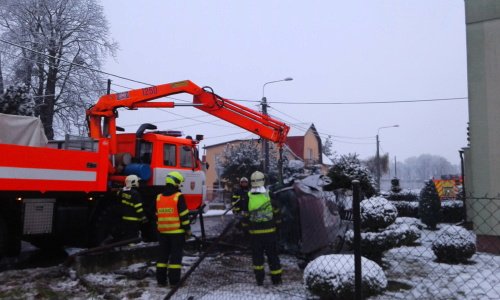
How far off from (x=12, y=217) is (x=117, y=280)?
8.40ft

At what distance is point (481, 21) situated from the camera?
10156 millimetres

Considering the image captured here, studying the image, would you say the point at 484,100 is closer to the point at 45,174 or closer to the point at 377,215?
the point at 377,215

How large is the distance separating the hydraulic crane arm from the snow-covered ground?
3.67 meters

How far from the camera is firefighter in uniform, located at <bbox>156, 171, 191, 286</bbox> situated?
7.09 meters

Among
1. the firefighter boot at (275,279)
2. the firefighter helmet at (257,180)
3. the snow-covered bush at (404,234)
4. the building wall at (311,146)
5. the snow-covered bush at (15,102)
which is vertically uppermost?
the building wall at (311,146)

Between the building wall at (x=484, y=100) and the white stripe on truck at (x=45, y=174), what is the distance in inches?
323

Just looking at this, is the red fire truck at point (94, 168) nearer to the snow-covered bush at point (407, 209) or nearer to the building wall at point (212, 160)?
the snow-covered bush at point (407, 209)

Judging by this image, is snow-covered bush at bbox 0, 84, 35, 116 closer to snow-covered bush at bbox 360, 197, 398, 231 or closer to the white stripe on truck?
the white stripe on truck

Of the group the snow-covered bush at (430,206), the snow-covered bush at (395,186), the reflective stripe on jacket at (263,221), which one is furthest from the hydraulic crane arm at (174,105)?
the snow-covered bush at (395,186)

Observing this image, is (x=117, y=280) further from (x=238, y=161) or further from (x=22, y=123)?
(x=238, y=161)

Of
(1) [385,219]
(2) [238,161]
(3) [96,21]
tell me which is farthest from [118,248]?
(3) [96,21]

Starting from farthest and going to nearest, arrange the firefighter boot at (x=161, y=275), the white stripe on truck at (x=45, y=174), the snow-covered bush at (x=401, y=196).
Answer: the snow-covered bush at (x=401, y=196), the white stripe on truck at (x=45, y=174), the firefighter boot at (x=161, y=275)

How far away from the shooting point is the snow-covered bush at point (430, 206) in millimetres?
16438

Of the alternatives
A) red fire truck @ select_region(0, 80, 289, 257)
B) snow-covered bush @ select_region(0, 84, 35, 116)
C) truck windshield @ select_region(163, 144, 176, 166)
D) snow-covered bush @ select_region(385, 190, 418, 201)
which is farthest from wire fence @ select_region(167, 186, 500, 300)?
snow-covered bush @ select_region(385, 190, 418, 201)
